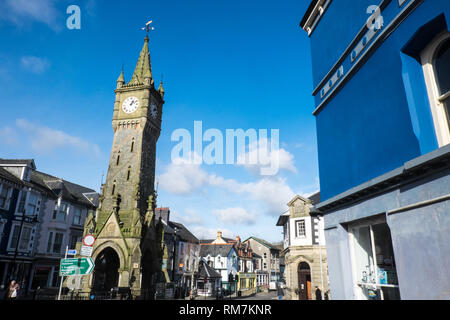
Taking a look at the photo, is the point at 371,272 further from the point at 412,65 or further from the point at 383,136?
the point at 412,65

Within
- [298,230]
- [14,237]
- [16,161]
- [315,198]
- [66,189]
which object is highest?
[16,161]

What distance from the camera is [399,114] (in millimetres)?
6152

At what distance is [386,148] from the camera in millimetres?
6586

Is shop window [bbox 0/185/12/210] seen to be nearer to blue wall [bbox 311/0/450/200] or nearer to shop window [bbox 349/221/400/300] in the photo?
blue wall [bbox 311/0/450/200]

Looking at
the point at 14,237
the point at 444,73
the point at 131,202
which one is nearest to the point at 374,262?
the point at 444,73

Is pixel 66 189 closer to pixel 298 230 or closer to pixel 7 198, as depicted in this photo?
pixel 7 198

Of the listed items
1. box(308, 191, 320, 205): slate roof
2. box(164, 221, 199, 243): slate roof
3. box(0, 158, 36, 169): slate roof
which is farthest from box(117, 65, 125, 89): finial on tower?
box(308, 191, 320, 205): slate roof

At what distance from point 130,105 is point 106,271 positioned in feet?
63.1

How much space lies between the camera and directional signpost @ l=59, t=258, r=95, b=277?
9.91m

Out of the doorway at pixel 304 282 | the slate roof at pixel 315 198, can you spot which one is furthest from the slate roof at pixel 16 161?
the doorway at pixel 304 282

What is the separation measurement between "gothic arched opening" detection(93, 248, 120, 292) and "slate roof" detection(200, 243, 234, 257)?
29034 mm

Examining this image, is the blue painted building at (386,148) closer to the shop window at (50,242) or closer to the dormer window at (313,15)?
the dormer window at (313,15)

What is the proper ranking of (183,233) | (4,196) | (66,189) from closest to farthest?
(4,196)
(66,189)
(183,233)
